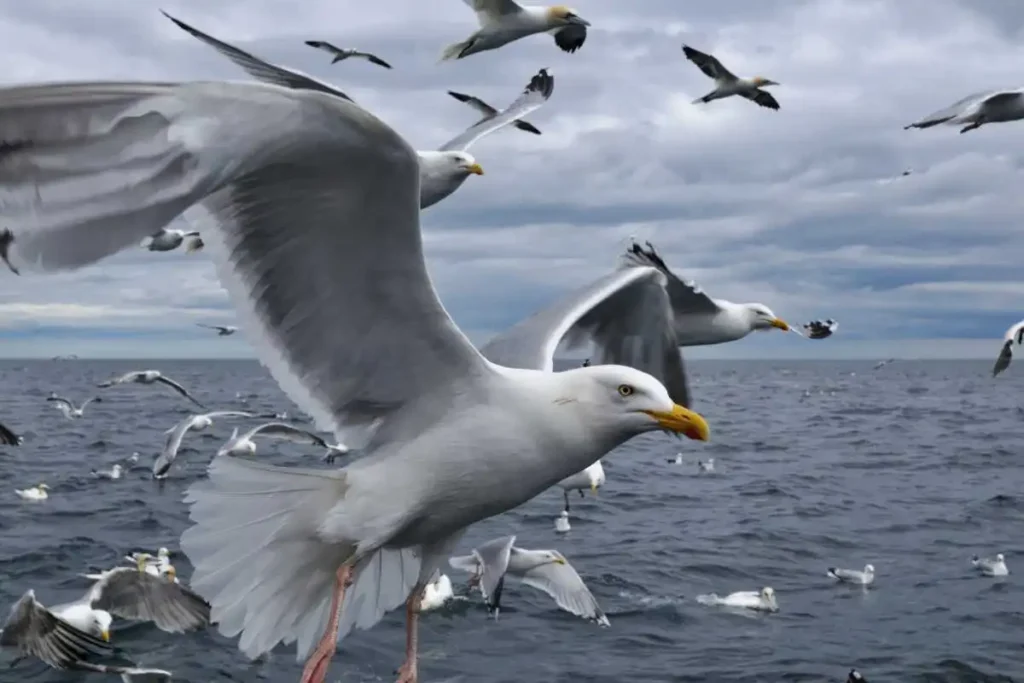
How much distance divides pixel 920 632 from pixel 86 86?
1087 cm

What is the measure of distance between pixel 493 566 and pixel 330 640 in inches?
254

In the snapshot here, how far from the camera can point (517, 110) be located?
413 inches

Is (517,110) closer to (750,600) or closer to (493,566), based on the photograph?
(493,566)

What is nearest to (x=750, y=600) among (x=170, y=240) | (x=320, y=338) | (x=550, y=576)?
(x=550, y=576)

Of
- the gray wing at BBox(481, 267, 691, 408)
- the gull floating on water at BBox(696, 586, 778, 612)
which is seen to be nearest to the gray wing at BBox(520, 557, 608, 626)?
the gull floating on water at BBox(696, 586, 778, 612)

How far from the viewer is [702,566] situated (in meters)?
14.7

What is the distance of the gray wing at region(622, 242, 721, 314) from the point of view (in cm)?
743

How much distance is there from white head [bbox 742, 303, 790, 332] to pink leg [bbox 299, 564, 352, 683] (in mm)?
4998

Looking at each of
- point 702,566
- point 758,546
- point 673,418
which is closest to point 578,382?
point 673,418

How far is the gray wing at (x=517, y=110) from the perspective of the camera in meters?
9.30

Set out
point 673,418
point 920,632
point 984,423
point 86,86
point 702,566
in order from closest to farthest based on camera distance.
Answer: point 86,86
point 673,418
point 920,632
point 702,566
point 984,423

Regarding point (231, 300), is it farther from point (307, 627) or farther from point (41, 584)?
point (41, 584)

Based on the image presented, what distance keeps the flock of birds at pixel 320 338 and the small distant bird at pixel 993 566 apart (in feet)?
32.0

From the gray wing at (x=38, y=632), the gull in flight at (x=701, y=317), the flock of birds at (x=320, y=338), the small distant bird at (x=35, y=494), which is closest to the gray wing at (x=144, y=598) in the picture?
the gray wing at (x=38, y=632)
